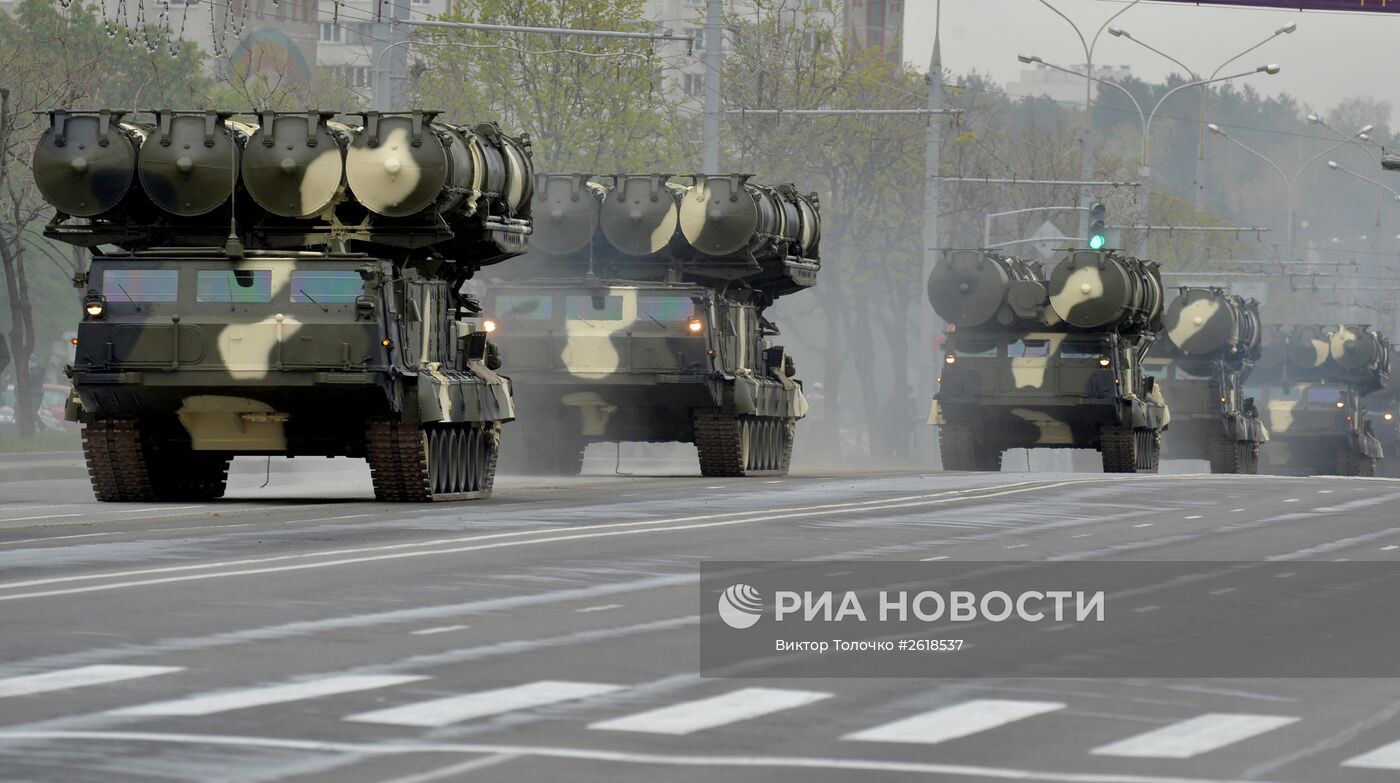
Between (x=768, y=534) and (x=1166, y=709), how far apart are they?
33.7ft

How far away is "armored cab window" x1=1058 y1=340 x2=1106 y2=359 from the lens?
41750 millimetres

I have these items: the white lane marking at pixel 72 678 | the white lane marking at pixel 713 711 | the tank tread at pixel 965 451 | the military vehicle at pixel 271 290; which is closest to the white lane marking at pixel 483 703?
the white lane marking at pixel 713 711

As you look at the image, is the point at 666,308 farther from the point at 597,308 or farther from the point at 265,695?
the point at 265,695

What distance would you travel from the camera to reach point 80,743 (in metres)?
9.36

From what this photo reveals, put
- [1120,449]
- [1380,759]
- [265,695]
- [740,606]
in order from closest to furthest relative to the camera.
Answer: [1380,759]
[265,695]
[740,606]
[1120,449]

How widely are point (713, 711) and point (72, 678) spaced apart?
263 centimetres

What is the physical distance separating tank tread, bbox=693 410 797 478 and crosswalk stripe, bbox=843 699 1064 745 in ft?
77.3

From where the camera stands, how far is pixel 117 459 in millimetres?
25328

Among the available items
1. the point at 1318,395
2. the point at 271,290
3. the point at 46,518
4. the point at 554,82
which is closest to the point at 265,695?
the point at 46,518

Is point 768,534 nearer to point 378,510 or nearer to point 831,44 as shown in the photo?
point 378,510

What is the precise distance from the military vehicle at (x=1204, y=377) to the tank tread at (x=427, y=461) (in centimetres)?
2613

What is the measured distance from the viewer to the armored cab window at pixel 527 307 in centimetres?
3416

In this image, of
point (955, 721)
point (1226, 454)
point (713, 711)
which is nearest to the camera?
point (955, 721)

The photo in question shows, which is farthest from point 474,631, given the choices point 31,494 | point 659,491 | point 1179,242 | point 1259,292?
point 1259,292
